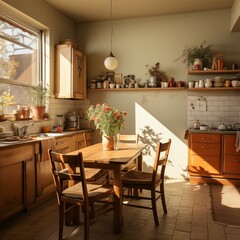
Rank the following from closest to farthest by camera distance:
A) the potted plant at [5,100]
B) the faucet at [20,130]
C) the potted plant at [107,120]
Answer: the potted plant at [107,120]
the potted plant at [5,100]
the faucet at [20,130]

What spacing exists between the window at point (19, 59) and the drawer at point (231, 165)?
3328 millimetres

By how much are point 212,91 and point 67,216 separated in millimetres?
3284

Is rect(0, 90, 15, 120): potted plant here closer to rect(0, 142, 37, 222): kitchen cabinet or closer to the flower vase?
rect(0, 142, 37, 222): kitchen cabinet

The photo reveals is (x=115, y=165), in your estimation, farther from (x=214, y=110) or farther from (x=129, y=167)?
(x=214, y=110)

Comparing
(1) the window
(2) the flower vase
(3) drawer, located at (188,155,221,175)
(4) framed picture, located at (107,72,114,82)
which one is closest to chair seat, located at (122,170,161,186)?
(2) the flower vase

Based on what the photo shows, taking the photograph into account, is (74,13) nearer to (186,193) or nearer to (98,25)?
(98,25)

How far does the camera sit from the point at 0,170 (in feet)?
8.74

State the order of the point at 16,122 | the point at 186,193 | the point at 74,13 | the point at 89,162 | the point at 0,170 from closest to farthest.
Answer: the point at 89,162
the point at 0,170
the point at 16,122
the point at 186,193
the point at 74,13

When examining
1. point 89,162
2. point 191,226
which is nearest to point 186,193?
point 191,226

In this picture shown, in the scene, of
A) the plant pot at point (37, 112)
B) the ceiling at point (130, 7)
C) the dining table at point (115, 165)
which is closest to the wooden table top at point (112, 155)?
the dining table at point (115, 165)

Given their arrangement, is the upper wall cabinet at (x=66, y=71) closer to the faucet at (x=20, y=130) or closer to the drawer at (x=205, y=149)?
the faucet at (x=20, y=130)

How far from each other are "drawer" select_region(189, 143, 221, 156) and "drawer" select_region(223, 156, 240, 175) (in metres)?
0.17

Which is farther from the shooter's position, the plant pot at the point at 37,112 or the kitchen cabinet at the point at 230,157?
the kitchen cabinet at the point at 230,157

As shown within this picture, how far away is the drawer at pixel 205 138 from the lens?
13.7 feet
